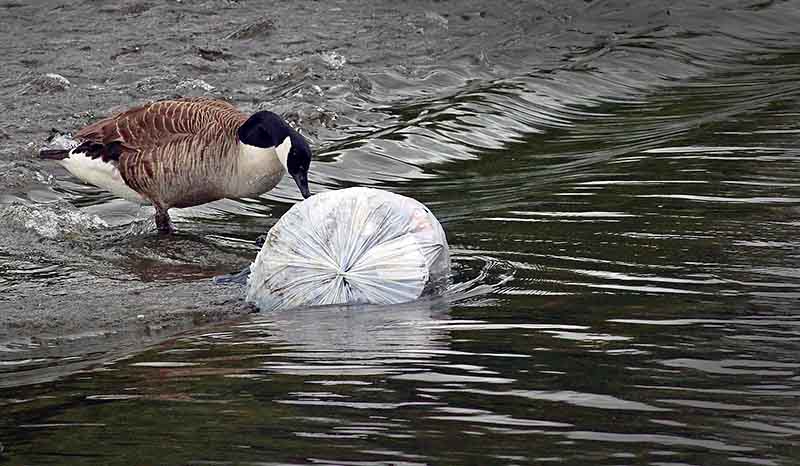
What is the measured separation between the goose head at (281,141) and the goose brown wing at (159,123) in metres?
0.19

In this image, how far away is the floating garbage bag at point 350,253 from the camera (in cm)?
676

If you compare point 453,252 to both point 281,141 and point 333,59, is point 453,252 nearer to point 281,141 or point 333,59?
point 281,141

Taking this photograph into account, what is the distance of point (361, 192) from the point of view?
6898mm

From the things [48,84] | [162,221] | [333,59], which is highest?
[333,59]

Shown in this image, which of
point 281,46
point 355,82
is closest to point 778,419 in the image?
point 355,82

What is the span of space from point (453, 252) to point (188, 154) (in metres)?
2.22

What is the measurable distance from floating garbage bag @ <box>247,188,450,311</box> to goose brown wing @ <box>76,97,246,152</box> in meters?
2.62

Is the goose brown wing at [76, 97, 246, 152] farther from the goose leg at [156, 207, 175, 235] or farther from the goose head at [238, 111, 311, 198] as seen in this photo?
the goose leg at [156, 207, 175, 235]

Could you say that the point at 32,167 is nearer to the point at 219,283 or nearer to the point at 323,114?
the point at 323,114

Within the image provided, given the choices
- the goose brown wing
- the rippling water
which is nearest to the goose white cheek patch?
the goose brown wing

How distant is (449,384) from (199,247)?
422 cm

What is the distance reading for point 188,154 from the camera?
30.7ft

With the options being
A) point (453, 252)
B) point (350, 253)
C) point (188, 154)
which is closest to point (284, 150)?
point (188, 154)

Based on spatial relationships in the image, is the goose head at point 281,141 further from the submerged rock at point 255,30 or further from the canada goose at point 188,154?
the submerged rock at point 255,30
